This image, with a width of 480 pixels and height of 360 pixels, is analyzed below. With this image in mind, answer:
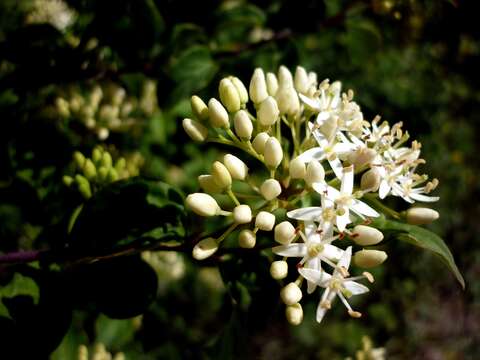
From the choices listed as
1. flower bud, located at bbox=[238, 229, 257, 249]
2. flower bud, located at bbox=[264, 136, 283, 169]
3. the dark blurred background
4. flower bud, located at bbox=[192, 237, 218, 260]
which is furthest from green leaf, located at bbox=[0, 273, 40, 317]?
flower bud, located at bbox=[264, 136, 283, 169]

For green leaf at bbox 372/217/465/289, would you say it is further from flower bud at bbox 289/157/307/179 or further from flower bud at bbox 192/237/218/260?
flower bud at bbox 192/237/218/260

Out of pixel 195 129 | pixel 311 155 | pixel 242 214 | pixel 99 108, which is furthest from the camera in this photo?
pixel 99 108

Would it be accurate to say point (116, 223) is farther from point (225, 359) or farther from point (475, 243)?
point (475, 243)

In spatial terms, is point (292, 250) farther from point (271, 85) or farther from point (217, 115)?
point (271, 85)

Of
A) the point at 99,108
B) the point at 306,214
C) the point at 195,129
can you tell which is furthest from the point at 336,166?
the point at 99,108

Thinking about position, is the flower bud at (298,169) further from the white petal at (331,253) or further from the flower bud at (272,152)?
the white petal at (331,253)

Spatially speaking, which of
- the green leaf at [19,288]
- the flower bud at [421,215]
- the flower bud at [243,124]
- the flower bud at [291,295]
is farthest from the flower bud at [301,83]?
the green leaf at [19,288]

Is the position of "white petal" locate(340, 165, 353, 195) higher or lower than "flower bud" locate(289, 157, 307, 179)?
lower
